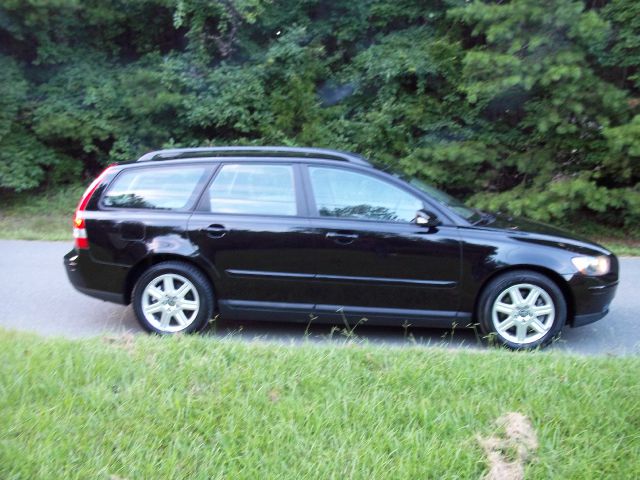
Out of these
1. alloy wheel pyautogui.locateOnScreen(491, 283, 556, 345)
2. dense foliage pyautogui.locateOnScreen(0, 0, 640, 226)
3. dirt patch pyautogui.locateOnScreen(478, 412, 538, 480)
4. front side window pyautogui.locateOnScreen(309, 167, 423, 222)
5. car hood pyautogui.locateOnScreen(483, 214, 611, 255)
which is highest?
dense foliage pyautogui.locateOnScreen(0, 0, 640, 226)

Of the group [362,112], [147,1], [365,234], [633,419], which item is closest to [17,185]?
[147,1]

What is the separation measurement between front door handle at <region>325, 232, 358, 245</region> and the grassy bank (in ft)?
18.7

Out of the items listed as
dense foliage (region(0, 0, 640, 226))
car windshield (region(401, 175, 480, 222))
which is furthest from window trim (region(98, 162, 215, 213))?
dense foliage (region(0, 0, 640, 226))

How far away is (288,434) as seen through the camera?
344cm

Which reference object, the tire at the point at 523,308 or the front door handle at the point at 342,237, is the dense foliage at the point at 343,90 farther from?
the front door handle at the point at 342,237

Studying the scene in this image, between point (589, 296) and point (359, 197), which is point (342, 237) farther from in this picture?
point (589, 296)

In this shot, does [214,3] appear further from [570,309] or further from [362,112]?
[570,309]

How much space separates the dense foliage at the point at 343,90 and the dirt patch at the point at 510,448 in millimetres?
7117

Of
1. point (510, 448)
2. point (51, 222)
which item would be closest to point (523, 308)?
point (510, 448)

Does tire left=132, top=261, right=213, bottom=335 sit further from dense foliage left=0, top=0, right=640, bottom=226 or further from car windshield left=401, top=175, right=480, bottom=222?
dense foliage left=0, top=0, right=640, bottom=226

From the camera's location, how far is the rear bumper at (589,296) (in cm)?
529

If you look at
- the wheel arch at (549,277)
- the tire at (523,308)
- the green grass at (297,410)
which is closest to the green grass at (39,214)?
the green grass at (297,410)

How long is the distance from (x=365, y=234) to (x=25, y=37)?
→ 1016 centimetres

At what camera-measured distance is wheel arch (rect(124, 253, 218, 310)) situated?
5.57m
